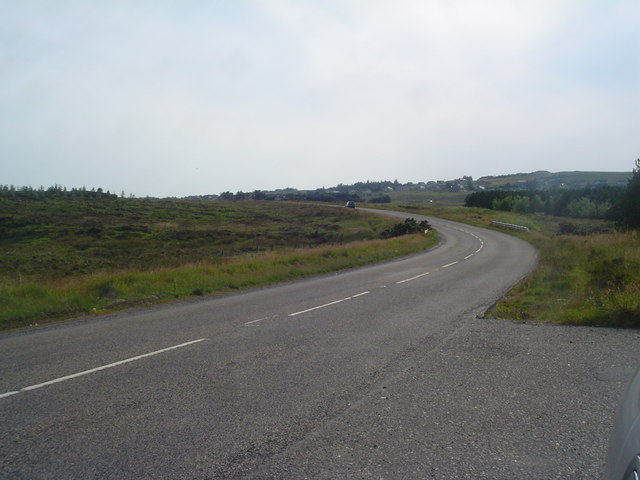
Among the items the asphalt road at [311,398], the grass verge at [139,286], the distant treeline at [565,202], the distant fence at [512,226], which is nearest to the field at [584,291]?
the asphalt road at [311,398]

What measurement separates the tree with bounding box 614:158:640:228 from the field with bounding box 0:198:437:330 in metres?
13.0

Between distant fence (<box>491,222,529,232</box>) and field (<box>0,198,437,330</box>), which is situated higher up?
field (<box>0,198,437,330</box>)

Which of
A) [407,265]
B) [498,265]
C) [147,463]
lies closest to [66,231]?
[407,265]

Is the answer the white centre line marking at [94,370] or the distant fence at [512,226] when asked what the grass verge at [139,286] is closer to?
the white centre line marking at [94,370]

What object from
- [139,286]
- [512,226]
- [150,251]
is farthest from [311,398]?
[512,226]

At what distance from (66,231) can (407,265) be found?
3861 centimetres

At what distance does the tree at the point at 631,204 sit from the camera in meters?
33.0

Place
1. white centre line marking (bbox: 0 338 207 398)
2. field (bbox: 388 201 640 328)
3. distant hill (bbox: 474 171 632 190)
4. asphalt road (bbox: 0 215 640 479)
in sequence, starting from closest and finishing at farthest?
asphalt road (bbox: 0 215 640 479), white centre line marking (bbox: 0 338 207 398), field (bbox: 388 201 640 328), distant hill (bbox: 474 171 632 190)

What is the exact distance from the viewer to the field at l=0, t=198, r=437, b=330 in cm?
1377

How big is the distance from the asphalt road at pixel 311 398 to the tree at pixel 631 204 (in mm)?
28909

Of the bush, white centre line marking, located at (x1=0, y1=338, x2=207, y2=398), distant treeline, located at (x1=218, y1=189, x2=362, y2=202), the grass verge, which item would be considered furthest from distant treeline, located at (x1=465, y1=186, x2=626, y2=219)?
white centre line marking, located at (x1=0, y1=338, x2=207, y2=398)

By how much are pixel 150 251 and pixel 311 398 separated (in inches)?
1441

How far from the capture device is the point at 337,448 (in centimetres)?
440

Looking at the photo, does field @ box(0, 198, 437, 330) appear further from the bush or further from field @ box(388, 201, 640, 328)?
field @ box(388, 201, 640, 328)
